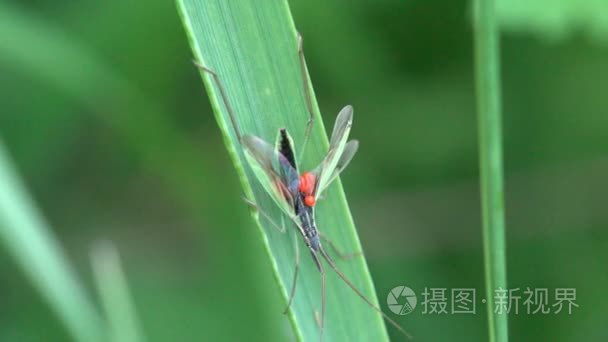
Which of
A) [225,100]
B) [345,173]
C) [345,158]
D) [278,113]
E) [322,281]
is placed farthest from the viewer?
[345,173]

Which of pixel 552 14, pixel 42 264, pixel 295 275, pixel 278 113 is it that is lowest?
pixel 295 275

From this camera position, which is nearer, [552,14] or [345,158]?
[345,158]

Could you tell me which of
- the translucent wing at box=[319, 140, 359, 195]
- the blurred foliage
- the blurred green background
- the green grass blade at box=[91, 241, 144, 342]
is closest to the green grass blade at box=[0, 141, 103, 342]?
the green grass blade at box=[91, 241, 144, 342]

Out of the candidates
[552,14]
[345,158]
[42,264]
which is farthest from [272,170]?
[552,14]

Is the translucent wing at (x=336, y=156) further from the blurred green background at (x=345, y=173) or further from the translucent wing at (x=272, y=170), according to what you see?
the blurred green background at (x=345, y=173)

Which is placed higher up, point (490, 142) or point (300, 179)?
point (300, 179)

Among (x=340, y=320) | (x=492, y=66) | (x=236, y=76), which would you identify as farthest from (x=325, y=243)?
(x=492, y=66)

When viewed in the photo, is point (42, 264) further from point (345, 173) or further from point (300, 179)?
point (345, 173)

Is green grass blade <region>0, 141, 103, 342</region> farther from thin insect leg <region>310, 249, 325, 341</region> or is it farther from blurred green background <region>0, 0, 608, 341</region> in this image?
thin insect leg <region>310, 249, 325, 341</region>
